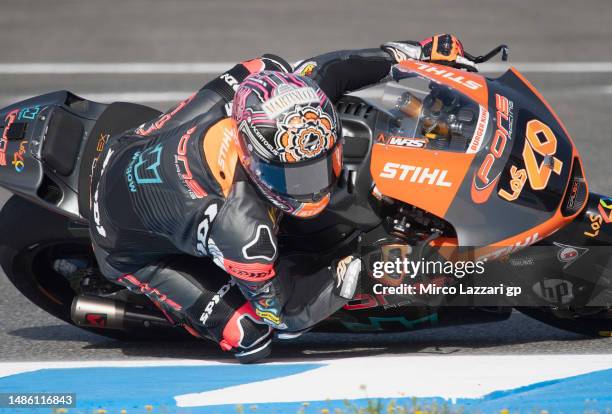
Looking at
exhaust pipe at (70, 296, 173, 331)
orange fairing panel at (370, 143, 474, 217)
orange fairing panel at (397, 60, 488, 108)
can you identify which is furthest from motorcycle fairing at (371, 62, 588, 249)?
exhaust pipe at (70, 296, 173, 331)

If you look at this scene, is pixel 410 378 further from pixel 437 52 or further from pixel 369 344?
pixel 437 52

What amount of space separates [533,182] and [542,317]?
94 cm

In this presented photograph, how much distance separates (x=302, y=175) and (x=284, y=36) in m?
7.54

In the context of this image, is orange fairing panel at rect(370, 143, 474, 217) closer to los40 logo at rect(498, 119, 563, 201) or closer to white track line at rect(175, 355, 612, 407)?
los40 logo at rect(498, 119, 563, 201)

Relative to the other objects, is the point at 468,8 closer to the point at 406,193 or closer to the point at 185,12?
the point at 185,12

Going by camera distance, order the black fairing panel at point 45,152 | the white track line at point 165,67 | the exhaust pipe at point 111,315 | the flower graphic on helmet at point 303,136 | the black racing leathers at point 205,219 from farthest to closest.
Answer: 1. the white track line at point 165,67
2. the exhaust pipe at point 111,315
3. the black fairing panel at point 45,152
4. the black racing leathers at point 205,219
5. the flower graphic on helmet at point 303,136

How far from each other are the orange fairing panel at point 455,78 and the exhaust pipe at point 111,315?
166 centimetres

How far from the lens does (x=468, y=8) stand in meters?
12.0

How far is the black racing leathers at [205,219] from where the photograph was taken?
387 cm

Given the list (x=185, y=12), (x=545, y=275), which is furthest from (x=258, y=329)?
(x=185, y=12)

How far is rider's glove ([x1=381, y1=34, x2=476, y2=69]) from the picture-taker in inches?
182

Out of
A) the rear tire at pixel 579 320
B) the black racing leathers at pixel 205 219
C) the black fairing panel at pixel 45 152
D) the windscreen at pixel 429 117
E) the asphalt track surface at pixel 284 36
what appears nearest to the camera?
the black racing leathers at pixel 205 219

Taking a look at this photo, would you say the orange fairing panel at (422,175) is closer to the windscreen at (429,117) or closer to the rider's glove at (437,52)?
the windscreen at (429,117)

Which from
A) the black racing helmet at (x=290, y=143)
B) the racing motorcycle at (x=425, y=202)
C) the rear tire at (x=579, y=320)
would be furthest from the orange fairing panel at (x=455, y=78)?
the rear tire at (x=579, y=320)
